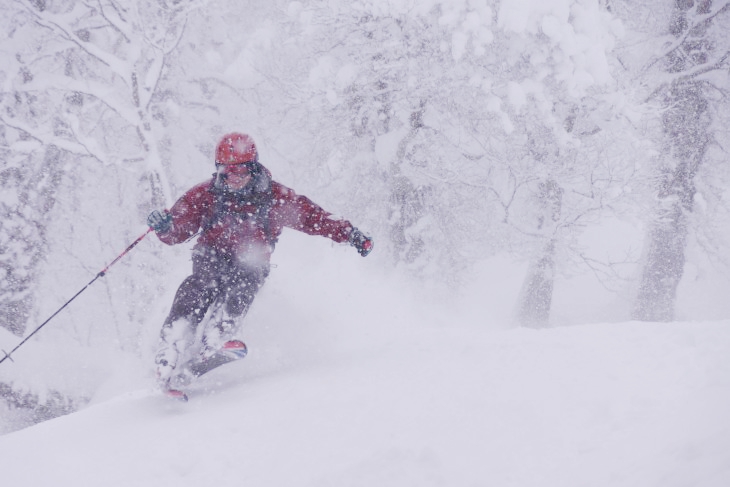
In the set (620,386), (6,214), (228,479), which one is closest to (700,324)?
(620,386)

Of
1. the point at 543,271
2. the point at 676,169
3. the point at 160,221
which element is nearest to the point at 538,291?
the point at 543,271

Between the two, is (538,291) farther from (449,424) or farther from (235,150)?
(449,424)

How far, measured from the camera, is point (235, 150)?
4.45 m

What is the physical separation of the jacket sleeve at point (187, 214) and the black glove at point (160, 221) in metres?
0.07

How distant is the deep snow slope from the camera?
2660 mm

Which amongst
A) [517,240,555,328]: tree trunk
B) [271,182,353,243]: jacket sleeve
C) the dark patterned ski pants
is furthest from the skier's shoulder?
[517,240,555,328]: tree trunk

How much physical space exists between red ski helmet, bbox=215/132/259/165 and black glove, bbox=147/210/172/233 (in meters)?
0.64

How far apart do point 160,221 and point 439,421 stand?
109 inches

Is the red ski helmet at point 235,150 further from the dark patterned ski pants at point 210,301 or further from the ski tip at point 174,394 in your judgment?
the ski tip at point 174,394

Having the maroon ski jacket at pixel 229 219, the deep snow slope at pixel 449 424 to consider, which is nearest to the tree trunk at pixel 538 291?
the deep snow slope at pixel 449 424

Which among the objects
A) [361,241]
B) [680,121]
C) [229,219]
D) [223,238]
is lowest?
[223,238]

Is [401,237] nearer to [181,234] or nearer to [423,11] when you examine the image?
[423,11]

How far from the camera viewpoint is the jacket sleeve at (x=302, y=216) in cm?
481

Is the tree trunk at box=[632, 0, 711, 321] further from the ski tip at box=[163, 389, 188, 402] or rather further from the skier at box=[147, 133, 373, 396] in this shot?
the ski tip at box=[163, 389, 188, 402]
